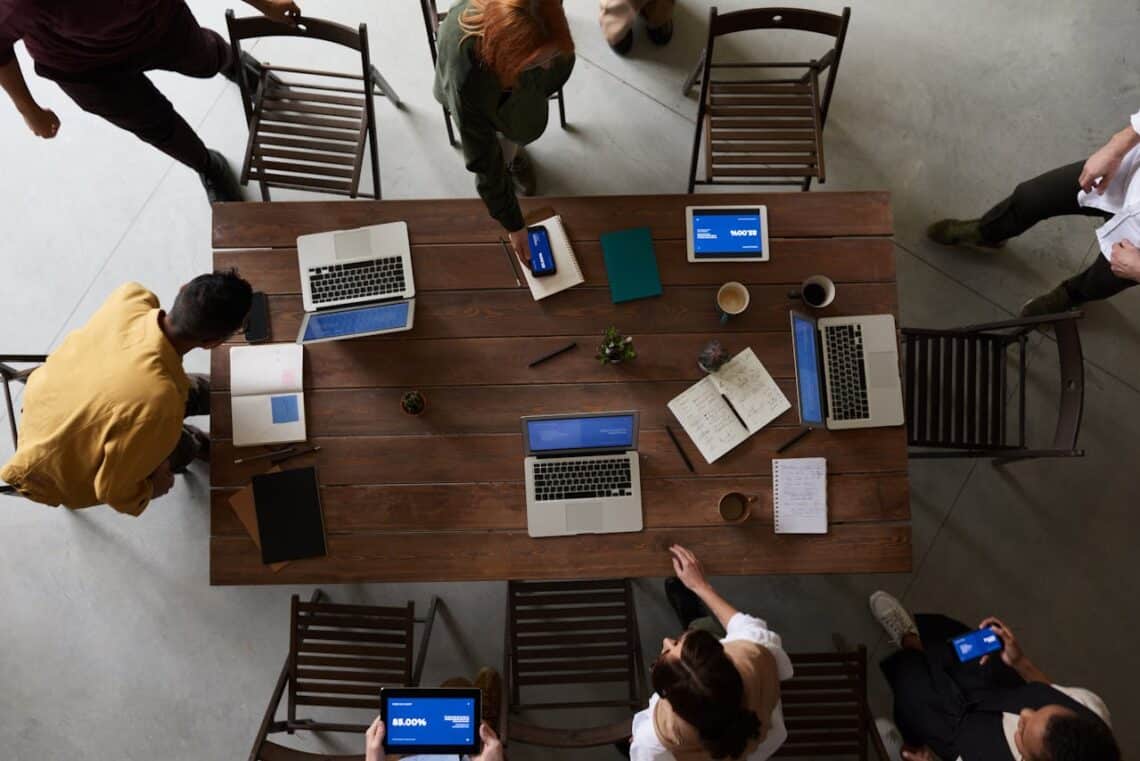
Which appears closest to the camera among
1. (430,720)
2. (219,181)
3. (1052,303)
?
(430,720)

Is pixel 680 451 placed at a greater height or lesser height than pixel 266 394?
lesser

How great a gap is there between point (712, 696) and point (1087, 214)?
2.33 m

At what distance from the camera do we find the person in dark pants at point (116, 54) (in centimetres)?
202

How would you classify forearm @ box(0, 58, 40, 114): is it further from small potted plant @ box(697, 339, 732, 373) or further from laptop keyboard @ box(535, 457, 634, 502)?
small potted plant @ box(697, 339, 732, 373)

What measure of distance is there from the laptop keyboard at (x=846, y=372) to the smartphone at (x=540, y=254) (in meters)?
0.90

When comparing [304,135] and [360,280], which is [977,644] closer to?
[360,280]

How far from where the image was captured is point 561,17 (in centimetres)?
161

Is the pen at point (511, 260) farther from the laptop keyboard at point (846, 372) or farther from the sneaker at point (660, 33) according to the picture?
the sneaker at point (660, 33)

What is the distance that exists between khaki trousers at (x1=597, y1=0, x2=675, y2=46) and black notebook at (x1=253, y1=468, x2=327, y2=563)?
2348 mm

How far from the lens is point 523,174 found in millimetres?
3047

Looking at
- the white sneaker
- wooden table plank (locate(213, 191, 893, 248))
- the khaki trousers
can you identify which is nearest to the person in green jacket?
wooden table plank (locate(213, 191, 893, 248))

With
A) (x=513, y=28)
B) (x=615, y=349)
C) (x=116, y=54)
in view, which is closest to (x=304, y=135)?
(x=116, y=54)

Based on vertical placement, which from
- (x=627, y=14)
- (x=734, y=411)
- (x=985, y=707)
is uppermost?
(x=627, y=14)

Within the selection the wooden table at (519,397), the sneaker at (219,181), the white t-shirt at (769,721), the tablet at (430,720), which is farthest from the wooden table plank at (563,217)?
the tablet at (430,720)
